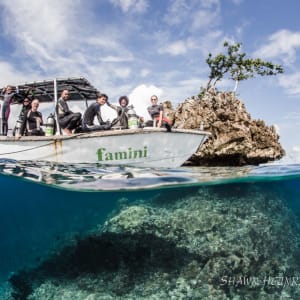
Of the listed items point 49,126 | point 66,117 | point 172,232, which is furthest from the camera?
point 172,232

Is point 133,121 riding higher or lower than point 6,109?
lower

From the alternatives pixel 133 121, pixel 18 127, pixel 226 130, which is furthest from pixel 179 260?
pixel 226 130

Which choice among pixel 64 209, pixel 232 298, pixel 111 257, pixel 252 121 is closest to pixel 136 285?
pixel 111 257

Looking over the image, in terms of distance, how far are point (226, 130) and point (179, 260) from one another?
56.5ft

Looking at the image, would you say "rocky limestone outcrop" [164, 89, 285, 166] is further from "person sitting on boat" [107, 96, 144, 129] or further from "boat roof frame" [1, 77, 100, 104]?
"person sitting on boat" [107, 96, 144, 129]

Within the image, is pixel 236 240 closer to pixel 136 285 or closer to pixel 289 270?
pixel 289 270

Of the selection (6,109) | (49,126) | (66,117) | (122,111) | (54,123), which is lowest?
(49,126)

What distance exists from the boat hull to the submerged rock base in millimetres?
2715

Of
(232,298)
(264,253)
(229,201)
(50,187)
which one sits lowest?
(232,298)

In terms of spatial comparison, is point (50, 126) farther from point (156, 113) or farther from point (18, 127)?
point (156, 113)

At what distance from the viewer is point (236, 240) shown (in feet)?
35.7

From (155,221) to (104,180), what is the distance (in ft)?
8.48

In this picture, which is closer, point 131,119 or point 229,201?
point 131,119

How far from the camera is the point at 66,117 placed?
1128cm
